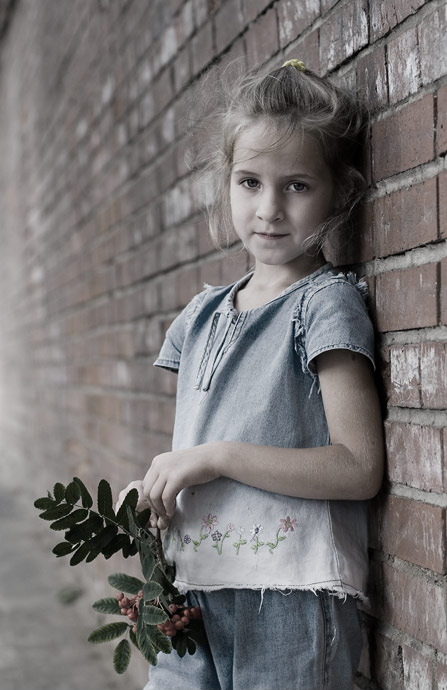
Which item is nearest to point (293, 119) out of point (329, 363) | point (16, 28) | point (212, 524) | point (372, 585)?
point (329, 363)

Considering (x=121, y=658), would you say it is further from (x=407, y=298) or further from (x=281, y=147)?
(x=281, y=147)

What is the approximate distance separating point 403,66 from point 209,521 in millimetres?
819

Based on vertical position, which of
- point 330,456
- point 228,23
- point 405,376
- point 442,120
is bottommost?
point 330,456

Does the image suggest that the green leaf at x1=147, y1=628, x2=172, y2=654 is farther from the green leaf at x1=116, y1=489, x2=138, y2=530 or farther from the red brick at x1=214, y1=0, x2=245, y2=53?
the red brick at x1=214, y1=0, x2=245, y2=53

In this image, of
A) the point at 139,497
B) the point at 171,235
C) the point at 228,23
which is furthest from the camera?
the point at 171,235

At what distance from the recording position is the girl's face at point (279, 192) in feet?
4.34

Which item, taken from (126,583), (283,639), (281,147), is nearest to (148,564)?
(126,583)

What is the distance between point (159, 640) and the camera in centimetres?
127

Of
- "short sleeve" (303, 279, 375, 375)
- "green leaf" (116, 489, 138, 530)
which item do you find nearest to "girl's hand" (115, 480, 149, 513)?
"green leaf" (116, 489, 138, 530)

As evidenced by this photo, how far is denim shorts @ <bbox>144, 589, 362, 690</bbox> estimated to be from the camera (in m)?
1.30

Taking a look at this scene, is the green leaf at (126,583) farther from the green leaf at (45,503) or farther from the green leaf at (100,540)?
the green leaf at (45,503)

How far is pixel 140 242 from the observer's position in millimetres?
2684

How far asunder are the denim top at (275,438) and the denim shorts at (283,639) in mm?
49

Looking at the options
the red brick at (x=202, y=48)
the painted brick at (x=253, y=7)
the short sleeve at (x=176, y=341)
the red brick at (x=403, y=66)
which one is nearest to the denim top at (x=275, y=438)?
the short sleeve at (x=176, y=341)
